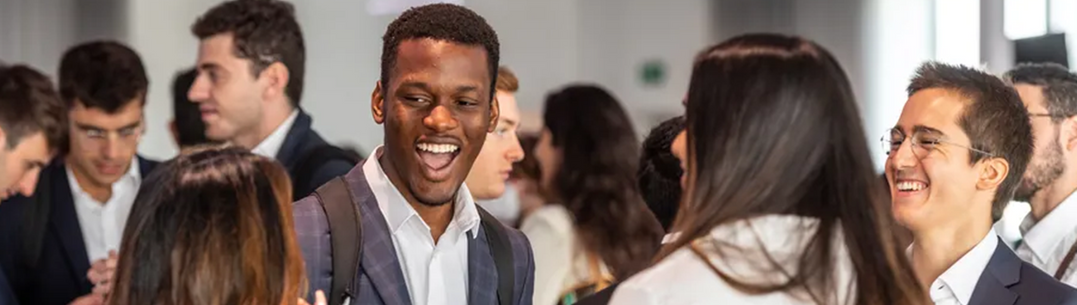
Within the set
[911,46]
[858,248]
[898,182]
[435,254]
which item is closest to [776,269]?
[858,248]

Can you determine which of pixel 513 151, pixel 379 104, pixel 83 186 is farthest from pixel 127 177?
pixel 379 104

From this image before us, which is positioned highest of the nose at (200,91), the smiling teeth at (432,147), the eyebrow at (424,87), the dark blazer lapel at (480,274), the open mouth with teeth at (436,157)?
the eyebrow at (424,87)

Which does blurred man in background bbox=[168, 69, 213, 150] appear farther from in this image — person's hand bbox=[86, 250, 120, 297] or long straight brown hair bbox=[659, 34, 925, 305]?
long straight brown hair bbox=[659, 34, 925, 305]

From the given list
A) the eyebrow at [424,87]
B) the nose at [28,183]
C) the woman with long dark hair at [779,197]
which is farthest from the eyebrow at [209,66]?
the woman with long dark hair at [779,197]

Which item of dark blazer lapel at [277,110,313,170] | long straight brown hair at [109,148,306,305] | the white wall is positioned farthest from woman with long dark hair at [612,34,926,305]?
the white wall

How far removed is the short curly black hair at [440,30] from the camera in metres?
2.72

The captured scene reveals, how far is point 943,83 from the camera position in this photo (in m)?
3.22

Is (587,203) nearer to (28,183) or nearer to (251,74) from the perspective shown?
(251,74)

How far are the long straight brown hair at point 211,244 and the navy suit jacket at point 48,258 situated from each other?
161 centimetres

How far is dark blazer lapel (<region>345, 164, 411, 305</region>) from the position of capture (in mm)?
2633

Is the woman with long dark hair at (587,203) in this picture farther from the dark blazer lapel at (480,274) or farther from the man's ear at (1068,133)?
the dark blazer lapel at (480,274)

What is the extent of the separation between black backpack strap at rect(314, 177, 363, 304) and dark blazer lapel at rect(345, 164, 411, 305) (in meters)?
0.03

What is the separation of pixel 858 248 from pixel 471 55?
0.86 meters

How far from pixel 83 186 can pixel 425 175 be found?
191 centimetres
